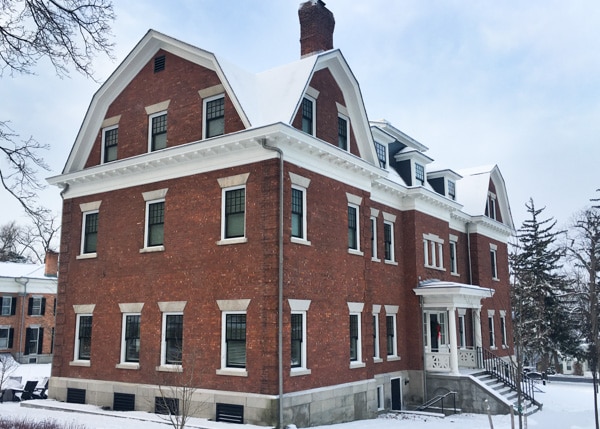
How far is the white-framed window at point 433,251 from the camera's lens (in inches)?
1072

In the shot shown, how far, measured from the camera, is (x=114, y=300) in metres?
20.7

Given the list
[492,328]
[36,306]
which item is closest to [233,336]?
[492,328]

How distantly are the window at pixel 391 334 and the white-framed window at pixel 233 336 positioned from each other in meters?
9.44

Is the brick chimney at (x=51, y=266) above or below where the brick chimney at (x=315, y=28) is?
below

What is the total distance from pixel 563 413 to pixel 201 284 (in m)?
17.0

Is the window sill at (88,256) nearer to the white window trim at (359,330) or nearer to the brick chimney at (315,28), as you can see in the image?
the white window trim at (359,330)

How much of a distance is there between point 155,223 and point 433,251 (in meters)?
14.4

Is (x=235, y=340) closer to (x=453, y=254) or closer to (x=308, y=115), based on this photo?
(x=308, y=115)

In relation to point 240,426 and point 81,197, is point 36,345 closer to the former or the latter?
point 81,197

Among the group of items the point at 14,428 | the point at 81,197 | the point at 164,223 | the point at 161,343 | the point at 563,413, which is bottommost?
the point at 563,413

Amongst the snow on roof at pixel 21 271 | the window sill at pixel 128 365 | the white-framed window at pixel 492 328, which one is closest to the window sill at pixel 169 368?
the window sill at pixel 128 365

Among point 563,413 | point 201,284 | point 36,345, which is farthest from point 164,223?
point 36,345

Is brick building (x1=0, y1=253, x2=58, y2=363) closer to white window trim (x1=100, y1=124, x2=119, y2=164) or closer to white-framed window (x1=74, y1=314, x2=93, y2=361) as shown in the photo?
white-framed window (x1=74, y1=314, x2=93, y2=361)

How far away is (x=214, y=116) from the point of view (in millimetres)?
19156
